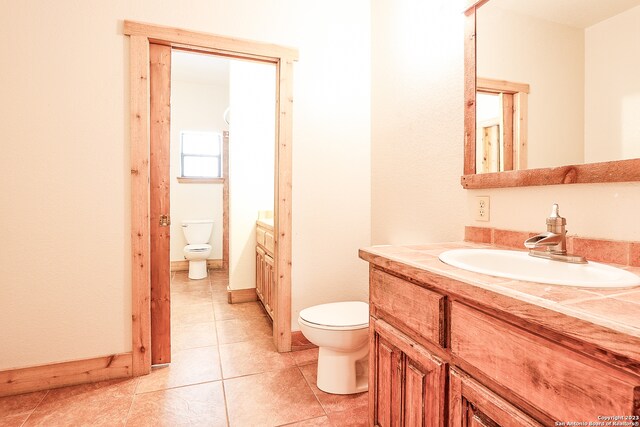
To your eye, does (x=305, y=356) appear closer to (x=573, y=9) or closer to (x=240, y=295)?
(x=240, y=295)

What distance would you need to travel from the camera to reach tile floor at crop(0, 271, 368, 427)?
1545 millimetres

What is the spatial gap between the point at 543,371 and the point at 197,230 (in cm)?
447

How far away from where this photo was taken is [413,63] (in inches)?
75.3

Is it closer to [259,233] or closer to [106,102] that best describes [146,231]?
[106,102]

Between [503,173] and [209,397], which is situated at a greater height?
[503,173]

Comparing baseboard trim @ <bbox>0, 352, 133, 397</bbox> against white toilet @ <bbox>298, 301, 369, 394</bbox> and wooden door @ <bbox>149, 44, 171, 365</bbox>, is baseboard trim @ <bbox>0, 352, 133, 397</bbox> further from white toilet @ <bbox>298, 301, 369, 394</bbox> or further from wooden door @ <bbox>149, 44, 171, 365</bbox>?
white toilet @ <bbox>298, 301, 369, 394</bbox>

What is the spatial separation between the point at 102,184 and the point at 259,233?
145cm

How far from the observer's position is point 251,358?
2.13 meters

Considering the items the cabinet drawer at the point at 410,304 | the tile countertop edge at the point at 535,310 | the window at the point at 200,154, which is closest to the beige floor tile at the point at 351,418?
the cabinet drawer at the point at 410,304

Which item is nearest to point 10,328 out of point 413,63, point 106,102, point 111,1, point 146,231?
point 146,231

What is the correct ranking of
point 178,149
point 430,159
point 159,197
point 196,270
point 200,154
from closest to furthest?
point 430,159, point 159,197, point 196,270, point 178,149, point 200,154

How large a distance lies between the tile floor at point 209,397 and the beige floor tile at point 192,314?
0.43 meters

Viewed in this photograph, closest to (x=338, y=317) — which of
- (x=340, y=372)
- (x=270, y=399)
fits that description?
(x=340, y=372)

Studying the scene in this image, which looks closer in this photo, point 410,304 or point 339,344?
point 410,304
